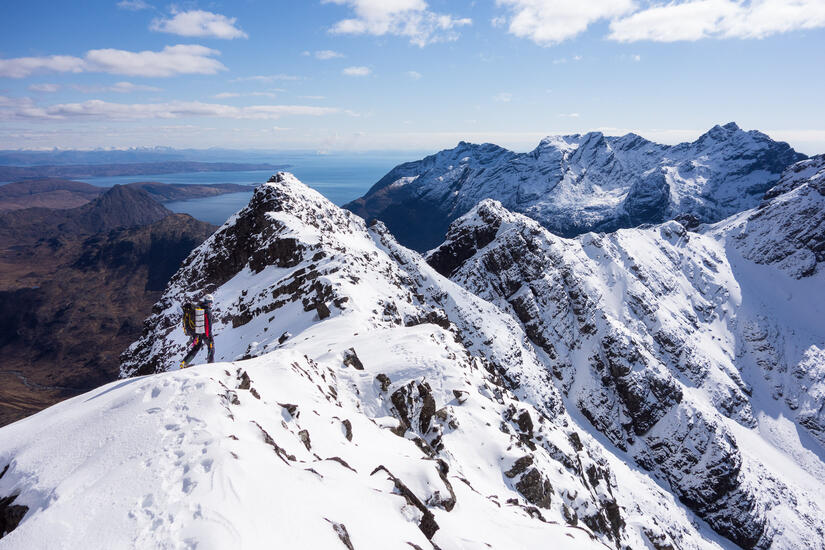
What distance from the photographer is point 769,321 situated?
142375 mm

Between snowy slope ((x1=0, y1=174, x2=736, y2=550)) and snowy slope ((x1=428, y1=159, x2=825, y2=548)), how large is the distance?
4846 cm

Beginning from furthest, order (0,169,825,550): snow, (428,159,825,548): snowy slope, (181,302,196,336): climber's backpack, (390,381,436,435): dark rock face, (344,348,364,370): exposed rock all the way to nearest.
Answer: (428,159,825,548): snowy slope < (344,348,364,370): exposed rock < (390,381,436,435): dark rock face < (181,302,196,336): climber's backpack < (0,169,825,550): snow

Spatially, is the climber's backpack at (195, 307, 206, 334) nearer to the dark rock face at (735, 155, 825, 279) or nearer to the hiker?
the hiker

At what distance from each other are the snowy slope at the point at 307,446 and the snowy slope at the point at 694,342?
1908 inches

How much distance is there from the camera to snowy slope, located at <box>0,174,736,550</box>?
10.8 metres

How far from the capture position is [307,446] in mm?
17703

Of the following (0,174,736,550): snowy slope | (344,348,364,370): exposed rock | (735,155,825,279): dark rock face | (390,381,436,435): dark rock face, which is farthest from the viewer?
(735,155,825,279): dark rock face

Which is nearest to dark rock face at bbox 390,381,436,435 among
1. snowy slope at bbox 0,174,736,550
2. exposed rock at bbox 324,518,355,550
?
snowy slope at bbox 0,174,736,550

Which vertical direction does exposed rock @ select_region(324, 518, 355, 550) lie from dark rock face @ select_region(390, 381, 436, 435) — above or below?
above

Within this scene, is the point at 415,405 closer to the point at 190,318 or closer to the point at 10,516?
the point at 190,318

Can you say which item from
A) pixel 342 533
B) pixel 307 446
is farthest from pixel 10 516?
pixel 307 446

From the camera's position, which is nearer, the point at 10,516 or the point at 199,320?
the point at 10,516

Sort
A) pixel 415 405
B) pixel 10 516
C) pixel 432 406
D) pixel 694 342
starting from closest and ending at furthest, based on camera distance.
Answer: pixel 10 516
pixel 415 405
pixel 432 406
pixel 694 342

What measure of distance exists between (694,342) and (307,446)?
484 ft
